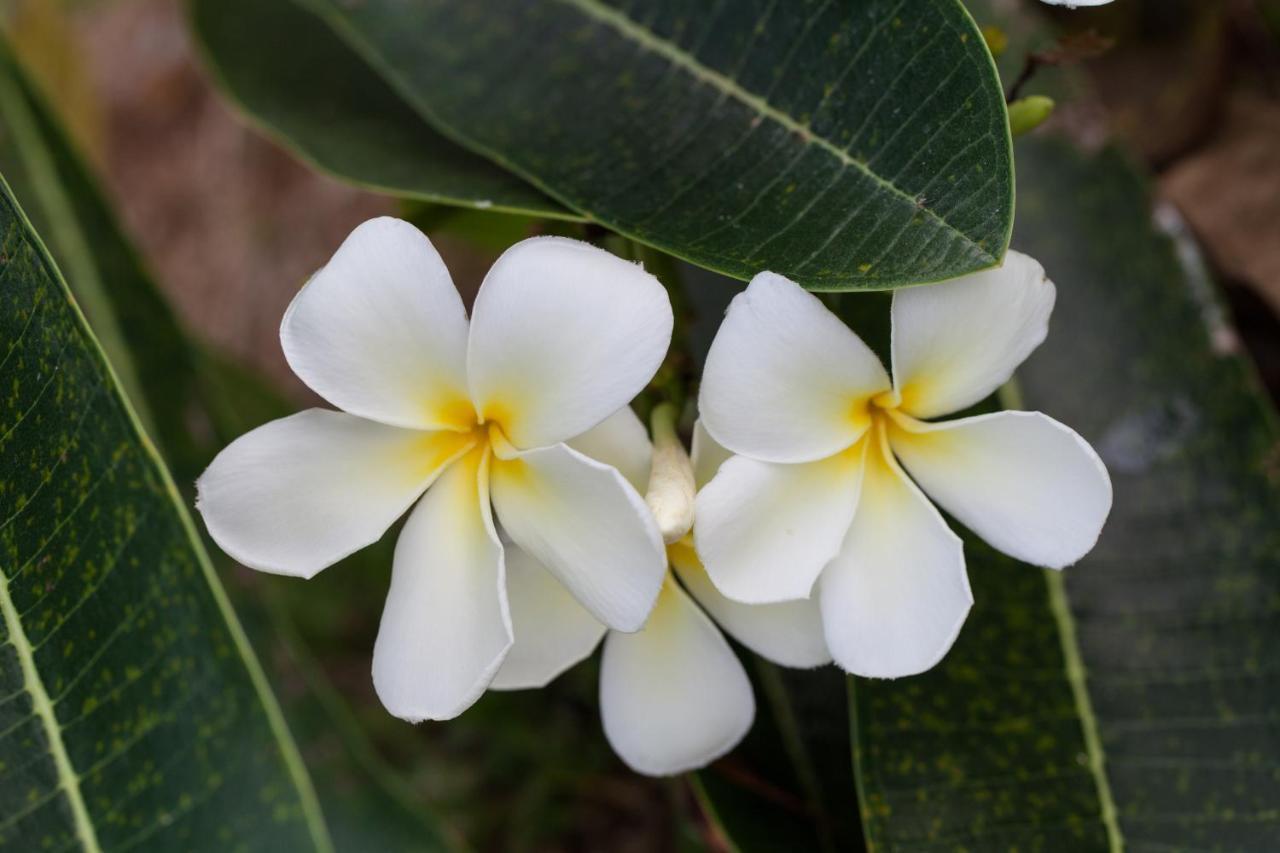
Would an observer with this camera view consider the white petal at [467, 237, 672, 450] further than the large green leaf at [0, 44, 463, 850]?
No

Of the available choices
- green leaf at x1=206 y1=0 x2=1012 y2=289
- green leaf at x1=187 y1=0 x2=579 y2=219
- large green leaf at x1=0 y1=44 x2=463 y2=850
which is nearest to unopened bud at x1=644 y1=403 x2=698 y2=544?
green leaf at x1=206 y1=0 x2=1012 y2=289

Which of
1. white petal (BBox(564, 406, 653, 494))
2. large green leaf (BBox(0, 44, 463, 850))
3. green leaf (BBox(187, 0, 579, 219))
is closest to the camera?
white petal (BBox(564, 406, 653, 494))

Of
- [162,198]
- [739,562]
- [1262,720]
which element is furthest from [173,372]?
[162,198]

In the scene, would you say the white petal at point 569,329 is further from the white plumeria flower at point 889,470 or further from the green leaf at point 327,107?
the green leaf at point 327,107

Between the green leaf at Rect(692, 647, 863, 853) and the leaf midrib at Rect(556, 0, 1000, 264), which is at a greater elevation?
the leaf midrib at Rect(556, 0, 1000, 264)

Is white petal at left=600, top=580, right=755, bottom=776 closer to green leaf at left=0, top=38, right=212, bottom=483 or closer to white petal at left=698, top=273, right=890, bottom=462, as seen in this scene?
white petal at left=698, top=273, right=890, bottom=462

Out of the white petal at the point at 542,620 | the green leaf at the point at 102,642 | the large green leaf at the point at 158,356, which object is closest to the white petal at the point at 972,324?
the white petal at the point at 542,620

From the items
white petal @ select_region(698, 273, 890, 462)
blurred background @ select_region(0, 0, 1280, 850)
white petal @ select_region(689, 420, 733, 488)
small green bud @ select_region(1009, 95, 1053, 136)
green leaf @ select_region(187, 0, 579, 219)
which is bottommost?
blurred background @ select_region(0, 0, 1280, 850)
